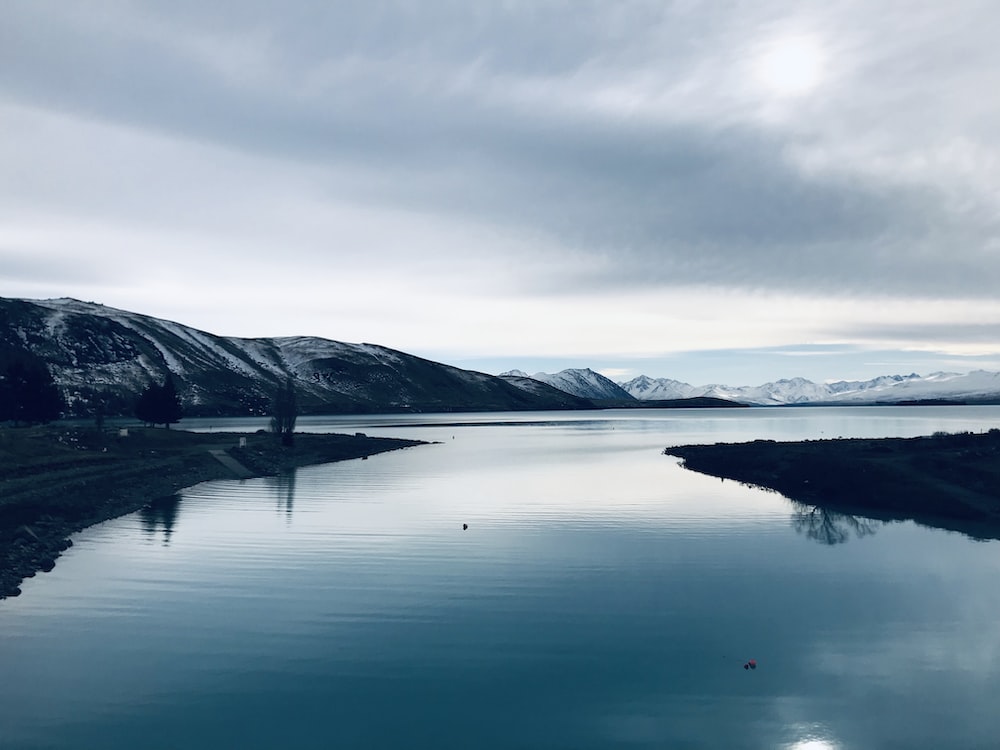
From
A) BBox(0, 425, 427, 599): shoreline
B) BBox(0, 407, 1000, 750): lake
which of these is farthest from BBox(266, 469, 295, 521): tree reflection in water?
BBox(0, 407, 1000, 750): lake

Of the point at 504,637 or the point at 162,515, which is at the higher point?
the point at 162,515

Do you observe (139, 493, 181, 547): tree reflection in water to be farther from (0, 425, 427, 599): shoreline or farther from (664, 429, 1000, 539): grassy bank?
(664, 429, 1000, 539): grassy bank

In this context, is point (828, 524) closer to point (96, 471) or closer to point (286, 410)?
point (96, 471)

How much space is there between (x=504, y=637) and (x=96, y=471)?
197ft

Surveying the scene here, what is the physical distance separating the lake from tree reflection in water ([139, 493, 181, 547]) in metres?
0.48

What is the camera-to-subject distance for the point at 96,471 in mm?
73000

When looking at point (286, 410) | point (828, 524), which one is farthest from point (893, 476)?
point (286, 410)

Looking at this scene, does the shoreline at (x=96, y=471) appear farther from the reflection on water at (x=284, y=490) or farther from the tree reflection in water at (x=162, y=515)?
the reflection on water at (x=284, y=490)

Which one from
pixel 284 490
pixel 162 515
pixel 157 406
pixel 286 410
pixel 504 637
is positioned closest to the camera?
pixel 504 637

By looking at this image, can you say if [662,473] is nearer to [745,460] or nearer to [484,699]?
[745,460]

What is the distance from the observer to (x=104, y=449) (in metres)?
89.9

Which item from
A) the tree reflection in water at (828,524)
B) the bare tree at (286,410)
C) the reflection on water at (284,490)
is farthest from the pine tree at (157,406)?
the tree reflection in water at (828,524)

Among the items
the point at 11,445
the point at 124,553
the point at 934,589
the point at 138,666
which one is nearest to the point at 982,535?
the point at 934,589

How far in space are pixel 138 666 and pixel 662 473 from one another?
77230 mm
